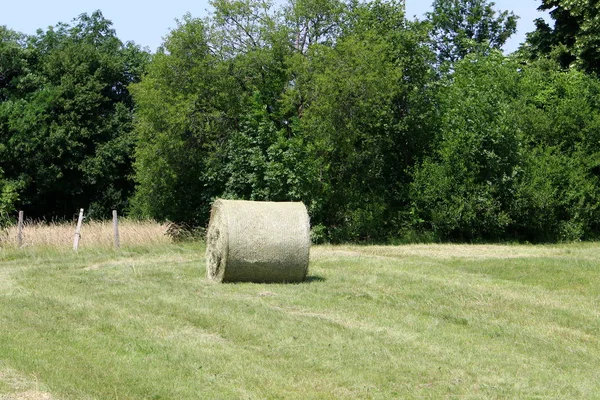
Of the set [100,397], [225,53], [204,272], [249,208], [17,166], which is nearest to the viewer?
[100,397]

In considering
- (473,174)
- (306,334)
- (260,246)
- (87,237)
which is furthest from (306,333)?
(473,174)

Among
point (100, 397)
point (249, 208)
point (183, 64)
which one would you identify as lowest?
point (100, 397)

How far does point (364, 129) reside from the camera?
28.8 m

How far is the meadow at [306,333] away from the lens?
8.63 metres

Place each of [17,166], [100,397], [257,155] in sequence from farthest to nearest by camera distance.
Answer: [17,166]
[257,155]
[100,397]


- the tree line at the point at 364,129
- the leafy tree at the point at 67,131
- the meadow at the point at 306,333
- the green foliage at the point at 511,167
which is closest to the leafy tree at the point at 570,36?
the tree line at the point at 364,129

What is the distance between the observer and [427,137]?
3044 centimetres

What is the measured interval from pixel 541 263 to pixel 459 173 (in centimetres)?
929

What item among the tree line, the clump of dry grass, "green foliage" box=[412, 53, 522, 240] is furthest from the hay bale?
"green foliage" box=[412, 53, 522, 240]

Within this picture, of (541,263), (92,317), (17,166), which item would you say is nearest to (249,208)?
(92,317)

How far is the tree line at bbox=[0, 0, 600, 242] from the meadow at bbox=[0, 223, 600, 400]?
9.71m

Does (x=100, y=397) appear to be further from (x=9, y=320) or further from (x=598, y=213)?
(x=598, y=213)

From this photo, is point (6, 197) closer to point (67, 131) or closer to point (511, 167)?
point (67, 131)

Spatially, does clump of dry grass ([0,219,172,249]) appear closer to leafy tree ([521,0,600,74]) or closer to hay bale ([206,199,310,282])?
hay bale ([206,199,310,282])
